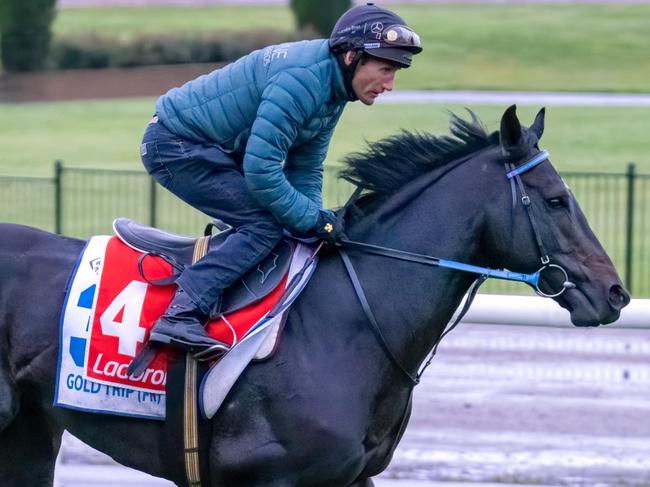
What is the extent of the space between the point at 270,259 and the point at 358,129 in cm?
1601

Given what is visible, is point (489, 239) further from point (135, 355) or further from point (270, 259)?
point (135, 355)

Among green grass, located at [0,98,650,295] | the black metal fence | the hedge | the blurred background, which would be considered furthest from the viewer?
the hedge

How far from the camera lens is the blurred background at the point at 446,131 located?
7.22m

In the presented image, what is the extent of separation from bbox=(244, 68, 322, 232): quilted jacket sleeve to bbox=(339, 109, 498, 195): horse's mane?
0.36 m

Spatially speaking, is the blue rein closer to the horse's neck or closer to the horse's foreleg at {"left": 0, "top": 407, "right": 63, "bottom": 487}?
the horse's neck

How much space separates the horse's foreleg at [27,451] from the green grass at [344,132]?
12.6 m

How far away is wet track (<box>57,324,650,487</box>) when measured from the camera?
6.66 meters

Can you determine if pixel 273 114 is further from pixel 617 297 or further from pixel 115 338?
pixel 617 297

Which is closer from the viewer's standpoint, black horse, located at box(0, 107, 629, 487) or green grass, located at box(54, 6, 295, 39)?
black horse, located at box(0, 107, 629, 487)

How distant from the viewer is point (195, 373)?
4.73 metres

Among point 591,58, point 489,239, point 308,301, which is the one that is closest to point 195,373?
point 308,301

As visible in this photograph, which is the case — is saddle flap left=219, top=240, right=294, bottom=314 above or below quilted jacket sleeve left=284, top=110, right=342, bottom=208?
below

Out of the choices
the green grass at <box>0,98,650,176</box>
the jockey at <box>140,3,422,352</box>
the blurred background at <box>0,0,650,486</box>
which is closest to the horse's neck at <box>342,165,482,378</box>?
the jockey at <box>140,3,422,352</box>

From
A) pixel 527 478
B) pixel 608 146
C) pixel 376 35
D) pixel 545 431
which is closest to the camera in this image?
pixel 376 35
